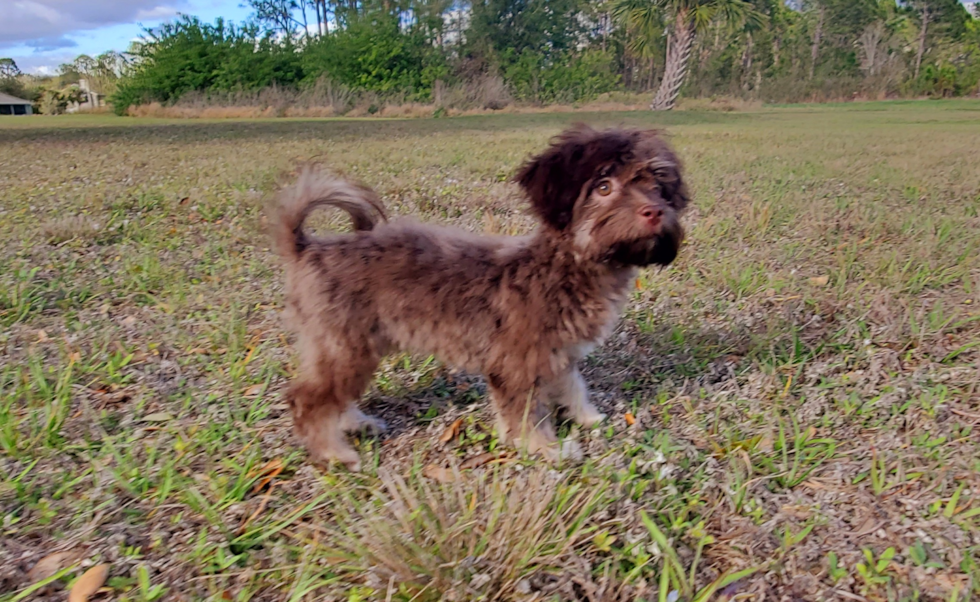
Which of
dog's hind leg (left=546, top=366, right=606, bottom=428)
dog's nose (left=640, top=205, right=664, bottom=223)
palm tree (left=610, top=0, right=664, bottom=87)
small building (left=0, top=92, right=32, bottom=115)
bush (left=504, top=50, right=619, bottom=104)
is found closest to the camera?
dog's nose (left=640, top=205, right=664, bottom=223)

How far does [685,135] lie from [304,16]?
36.1 metres

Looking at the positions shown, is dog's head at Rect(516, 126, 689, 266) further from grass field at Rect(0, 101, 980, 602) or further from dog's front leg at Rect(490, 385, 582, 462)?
grass field at Rect(0, 101, 980, 602)

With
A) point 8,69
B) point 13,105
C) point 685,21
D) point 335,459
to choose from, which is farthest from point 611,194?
point 8,69

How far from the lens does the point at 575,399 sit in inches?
120

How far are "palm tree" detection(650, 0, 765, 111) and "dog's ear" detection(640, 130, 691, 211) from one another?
28.1 m

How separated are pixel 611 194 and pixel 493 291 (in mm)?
644

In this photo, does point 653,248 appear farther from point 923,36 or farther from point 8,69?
point 8,69

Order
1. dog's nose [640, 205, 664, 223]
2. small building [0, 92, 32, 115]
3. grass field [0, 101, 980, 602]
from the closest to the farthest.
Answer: grass field [0, 101, 980, 602] < dog's nose [640, 205, 664, 223] < small building [0, 92, 32, 115]

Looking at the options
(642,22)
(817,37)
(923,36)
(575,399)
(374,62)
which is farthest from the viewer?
(817,37)

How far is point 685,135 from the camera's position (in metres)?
15.1

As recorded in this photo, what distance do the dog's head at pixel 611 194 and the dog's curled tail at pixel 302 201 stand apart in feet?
2.69

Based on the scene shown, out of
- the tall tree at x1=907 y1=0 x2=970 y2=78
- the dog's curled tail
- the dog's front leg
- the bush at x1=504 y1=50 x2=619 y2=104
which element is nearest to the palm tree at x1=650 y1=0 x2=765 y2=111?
the bush at x1=504 y1=50 x2=619 y2=104

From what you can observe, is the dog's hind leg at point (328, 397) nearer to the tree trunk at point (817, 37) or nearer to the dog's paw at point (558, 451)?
the dog's paw at point (558, 451)

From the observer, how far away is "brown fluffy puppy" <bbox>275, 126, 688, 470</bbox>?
2656 mm
